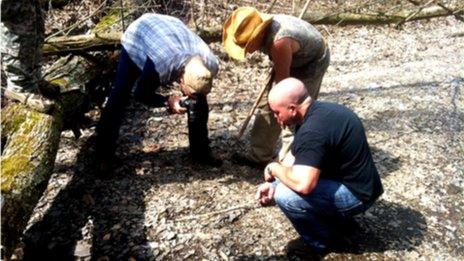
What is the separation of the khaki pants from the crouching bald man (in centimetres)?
83

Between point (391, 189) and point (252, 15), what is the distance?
6.91 ft

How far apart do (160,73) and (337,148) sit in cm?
157

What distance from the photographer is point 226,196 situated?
4.41 metres

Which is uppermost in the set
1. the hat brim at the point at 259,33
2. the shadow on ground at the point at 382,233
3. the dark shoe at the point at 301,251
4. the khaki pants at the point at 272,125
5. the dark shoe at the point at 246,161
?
the hat brim at the point at 259,33

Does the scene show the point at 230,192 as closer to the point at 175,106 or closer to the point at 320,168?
the point at 175,106

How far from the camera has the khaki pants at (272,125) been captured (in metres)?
4.29

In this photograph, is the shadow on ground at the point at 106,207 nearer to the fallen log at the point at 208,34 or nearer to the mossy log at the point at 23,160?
the mossy log at the point at 23,160

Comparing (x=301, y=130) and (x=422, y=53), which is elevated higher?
(x=301, y=130)

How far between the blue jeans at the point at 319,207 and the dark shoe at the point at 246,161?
128 centimetres

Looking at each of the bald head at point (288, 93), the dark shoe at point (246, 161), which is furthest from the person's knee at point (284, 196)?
the dark shoe at point (246, 161)

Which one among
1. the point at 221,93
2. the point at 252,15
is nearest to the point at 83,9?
the point at 221,93

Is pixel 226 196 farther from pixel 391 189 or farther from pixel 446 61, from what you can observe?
pixel 446 61

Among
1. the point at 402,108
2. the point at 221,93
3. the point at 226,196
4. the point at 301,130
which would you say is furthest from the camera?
the point at 221,93

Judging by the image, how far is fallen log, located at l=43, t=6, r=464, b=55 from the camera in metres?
5.65
